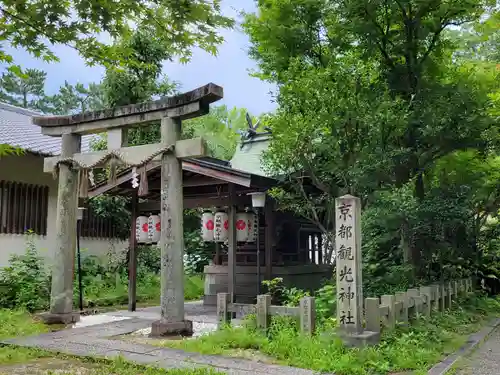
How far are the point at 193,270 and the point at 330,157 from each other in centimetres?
1179

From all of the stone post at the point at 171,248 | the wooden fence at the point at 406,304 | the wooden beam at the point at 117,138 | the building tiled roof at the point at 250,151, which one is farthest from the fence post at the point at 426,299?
the building tiled roof at the point at 250,151

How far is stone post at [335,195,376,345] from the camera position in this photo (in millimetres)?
7926

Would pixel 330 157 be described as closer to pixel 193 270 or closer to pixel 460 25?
pixel 460 25

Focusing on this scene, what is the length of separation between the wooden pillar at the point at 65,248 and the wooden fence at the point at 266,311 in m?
4.02

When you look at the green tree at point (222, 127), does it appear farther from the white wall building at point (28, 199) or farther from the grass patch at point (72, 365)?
the grass patch at point (72, 365)

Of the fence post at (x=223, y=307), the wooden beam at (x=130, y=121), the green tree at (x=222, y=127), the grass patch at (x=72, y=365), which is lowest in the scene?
the grass patch at (x=72, y=365)

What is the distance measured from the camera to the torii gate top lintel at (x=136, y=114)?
31.4 feet

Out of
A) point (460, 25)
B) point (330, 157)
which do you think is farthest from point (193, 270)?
point (460, 25)

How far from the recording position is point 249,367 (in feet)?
23.1

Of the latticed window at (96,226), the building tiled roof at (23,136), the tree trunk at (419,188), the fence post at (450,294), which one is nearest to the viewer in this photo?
the fence post at (450,294)

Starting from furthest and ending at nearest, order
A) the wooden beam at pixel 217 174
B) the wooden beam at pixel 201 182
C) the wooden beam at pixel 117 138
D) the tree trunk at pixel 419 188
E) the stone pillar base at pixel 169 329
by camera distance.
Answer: the tree trunk at pixel 419 188 < the wooden beam at pixel 201 182 < the wooden beam at pixel 217 174 < the wooden beam at pixel 117 138 < the stone pillar base at pixel 169 329

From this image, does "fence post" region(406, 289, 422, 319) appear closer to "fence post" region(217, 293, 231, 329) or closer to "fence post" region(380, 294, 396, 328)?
"fence post" region(380, 294, 396, 328)

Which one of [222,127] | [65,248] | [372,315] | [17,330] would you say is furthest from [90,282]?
[222,127]

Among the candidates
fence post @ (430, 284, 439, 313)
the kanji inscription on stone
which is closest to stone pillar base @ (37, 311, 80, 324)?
the kanji inscription on stone
